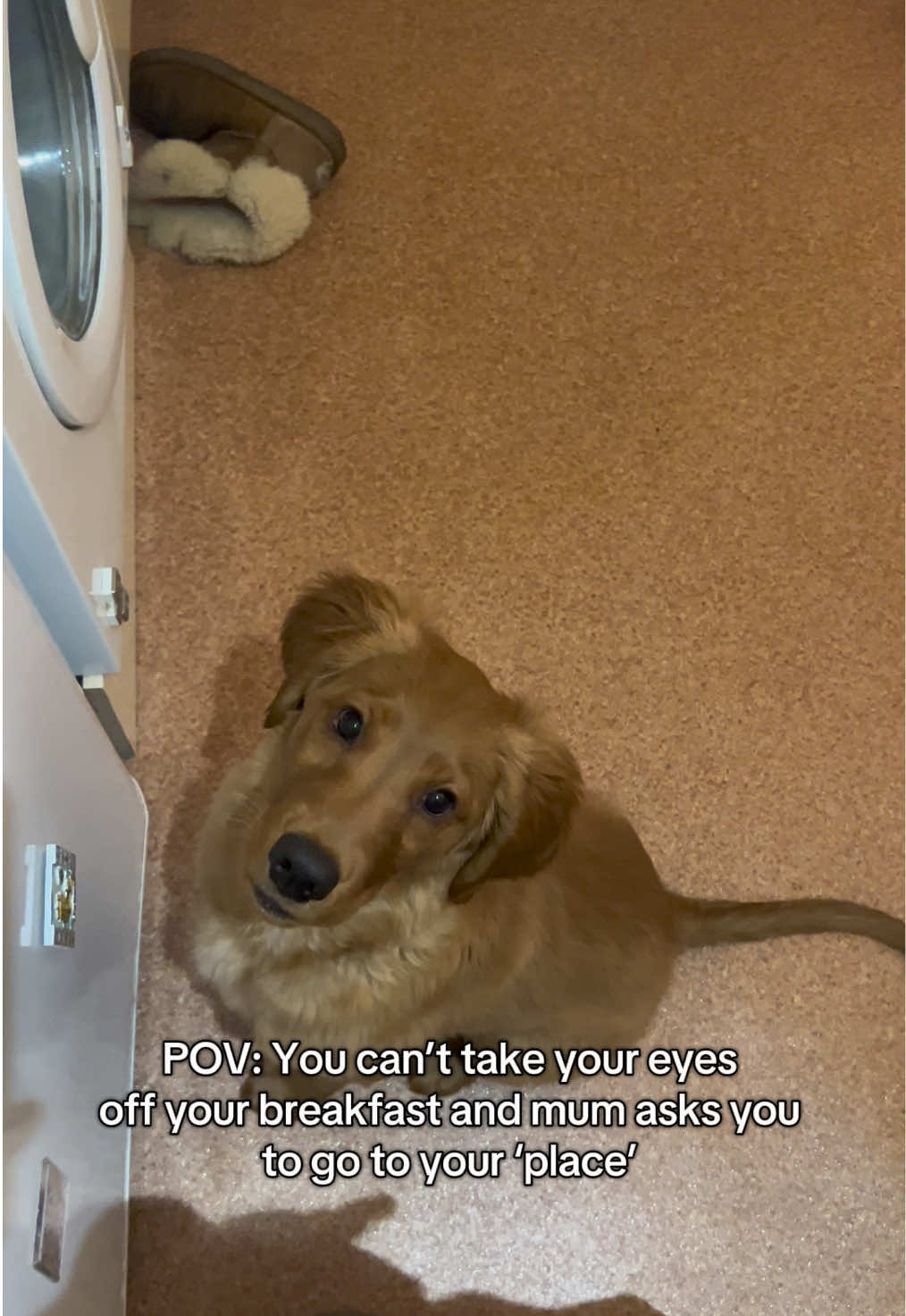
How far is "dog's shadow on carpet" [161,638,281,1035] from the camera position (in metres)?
1.55

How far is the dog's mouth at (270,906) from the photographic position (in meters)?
1.12

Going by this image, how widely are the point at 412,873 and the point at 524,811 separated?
0.15m

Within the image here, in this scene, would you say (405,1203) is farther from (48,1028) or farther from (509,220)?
(509,220)

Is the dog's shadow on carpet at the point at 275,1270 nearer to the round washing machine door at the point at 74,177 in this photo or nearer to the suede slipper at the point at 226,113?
the round washing machine door at the point at 74,177

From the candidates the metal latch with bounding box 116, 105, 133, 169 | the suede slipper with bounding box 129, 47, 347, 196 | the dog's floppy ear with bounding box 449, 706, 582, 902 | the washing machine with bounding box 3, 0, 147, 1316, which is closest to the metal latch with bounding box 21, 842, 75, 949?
the washing machine with bounding box 3, 0, 147, 1316

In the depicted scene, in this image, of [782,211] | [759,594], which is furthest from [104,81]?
[782,211]

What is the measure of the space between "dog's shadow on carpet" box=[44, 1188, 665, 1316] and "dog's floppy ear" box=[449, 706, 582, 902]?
0.60 meters

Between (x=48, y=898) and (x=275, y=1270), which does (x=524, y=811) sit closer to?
(x=48, y=898)

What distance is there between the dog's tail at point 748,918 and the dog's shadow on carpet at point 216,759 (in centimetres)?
64

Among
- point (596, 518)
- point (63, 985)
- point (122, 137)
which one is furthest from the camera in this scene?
point (596, 518)

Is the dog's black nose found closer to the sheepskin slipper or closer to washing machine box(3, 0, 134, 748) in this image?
washing machine box(3, 0, 134, 748)

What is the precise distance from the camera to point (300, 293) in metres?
2.02

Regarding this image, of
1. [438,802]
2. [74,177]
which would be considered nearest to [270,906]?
[438,802]

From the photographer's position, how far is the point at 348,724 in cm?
114
